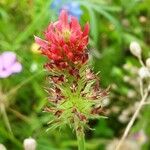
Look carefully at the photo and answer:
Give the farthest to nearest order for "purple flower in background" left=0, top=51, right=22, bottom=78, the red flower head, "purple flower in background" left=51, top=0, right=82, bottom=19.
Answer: "purple flower in background" left=51, top=0, right=82, bottom=19, "purple flower in background" left=0, top=51, right=22, bottom=78, the red flower head

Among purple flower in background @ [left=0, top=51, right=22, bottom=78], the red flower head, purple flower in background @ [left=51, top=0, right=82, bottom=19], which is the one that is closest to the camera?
the red flower head

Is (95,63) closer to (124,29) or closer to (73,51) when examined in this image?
(124,29)

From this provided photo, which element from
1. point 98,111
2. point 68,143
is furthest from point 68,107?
point 68,143

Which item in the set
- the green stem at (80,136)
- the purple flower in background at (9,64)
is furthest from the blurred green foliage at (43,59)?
the green stem at (80,136)

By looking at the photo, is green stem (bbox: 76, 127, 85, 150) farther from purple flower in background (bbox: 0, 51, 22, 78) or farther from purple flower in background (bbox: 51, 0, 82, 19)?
purple flower in background (bbox: 51, 0, 82, 19)

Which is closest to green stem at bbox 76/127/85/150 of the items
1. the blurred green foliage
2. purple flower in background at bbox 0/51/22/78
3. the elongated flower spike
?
the elongated flower spike

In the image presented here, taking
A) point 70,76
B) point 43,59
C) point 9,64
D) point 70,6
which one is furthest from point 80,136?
point 70,6
